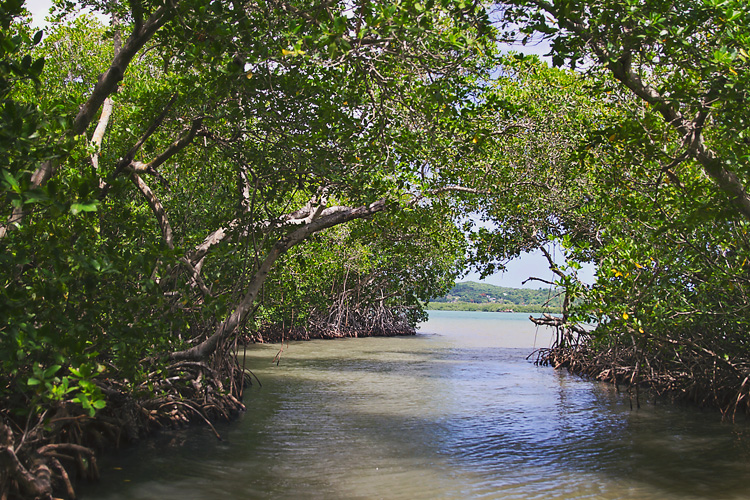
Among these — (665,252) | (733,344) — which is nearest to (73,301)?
(665,252)

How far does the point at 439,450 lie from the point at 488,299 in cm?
12315

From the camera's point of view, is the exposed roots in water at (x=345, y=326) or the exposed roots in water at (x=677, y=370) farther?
the exposed roots in water at (x=345, y=326)

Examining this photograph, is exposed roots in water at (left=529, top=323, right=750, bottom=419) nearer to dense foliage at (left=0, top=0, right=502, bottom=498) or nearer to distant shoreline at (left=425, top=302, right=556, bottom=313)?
dense foliage at (left=0, top=0, right=502, bottom=498)

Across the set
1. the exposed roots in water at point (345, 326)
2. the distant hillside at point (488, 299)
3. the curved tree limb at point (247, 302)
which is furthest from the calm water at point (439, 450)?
the distant hillside at point (488, 299)

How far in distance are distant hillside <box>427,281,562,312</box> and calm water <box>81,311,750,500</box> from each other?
301 ft

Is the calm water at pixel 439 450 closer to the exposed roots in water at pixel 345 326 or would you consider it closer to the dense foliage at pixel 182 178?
the dense foliage at pixel 182 178

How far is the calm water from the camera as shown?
5.03m

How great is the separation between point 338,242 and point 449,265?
6.66 meters

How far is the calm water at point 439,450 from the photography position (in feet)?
16.5

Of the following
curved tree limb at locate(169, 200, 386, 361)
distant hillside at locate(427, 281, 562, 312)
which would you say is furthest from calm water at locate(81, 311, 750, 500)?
distant hillside at locate(427, 281, 562, 312)

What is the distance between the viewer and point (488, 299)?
127 metres

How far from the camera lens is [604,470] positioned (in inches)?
226

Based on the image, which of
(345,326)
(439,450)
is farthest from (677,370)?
(345,326)

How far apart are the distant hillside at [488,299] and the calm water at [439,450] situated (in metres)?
91.9
